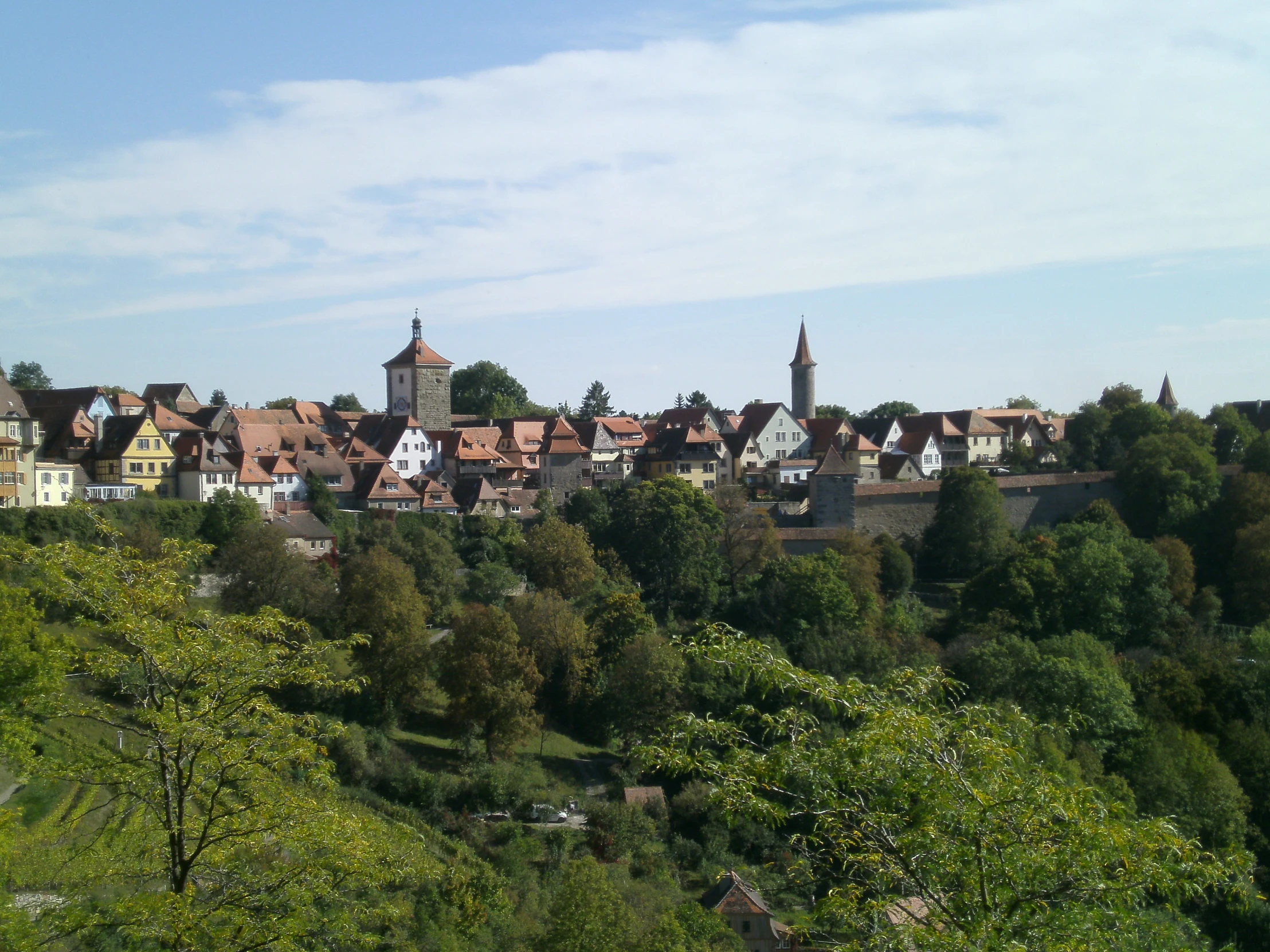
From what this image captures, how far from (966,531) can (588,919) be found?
26637 millimetres

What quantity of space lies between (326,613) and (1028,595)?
2029 centimetres

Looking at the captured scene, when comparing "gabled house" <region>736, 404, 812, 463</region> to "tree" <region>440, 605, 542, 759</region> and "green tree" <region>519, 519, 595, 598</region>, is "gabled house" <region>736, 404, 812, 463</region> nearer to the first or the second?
"green tree" <region>519, 519, 595, 598</region>

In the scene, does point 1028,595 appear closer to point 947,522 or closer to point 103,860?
point 947,522

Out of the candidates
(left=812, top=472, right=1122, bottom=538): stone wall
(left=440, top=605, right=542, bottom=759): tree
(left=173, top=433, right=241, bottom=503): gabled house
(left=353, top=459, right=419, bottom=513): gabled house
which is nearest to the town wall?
(left=812, top=472, right=1122, bottom=538): stone wall

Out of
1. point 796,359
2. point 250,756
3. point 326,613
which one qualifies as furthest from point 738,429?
point 250,756

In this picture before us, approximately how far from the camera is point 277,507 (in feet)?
122

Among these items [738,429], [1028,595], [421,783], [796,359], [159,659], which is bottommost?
[421,783]

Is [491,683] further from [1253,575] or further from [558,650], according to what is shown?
[1253,575]

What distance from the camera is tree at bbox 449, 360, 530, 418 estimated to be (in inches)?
2805

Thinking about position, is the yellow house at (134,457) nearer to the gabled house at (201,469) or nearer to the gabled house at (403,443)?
the gabled house at (201,469)

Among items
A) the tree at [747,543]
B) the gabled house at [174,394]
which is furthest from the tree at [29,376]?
the tree at [747,543]

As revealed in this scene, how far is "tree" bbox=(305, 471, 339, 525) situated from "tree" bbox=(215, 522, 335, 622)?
724cm

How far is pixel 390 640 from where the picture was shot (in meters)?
27.3

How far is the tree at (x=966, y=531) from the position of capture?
132ft
